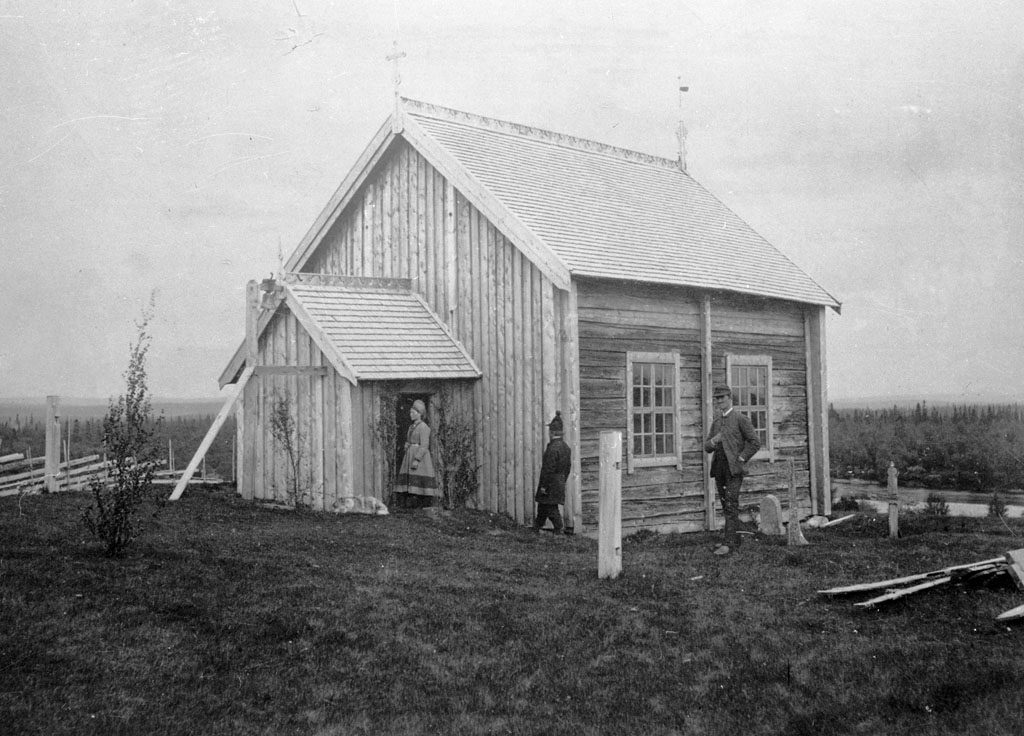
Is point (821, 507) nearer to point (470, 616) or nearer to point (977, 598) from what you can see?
point (977, 598)

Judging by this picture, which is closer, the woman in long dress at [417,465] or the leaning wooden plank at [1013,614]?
the leaning wooden plank at [1013,614]

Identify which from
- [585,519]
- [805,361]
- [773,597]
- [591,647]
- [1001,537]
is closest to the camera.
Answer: [591,647]

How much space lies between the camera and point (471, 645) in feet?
26.1

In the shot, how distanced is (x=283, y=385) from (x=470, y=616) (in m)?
9.05

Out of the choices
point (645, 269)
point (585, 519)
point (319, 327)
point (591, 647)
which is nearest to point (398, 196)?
point (319, 327)

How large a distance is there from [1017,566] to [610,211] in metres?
10.9

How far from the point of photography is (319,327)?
1570 centimetres

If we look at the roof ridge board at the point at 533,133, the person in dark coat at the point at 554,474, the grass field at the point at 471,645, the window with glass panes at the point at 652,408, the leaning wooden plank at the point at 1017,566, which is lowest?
the grass field at the point at 471,645

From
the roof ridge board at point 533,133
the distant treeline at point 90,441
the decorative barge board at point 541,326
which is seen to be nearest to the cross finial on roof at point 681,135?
the roof ridge board at point 533,133

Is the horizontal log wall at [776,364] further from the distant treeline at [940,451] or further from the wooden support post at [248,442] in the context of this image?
the distant treeline at [940,451]

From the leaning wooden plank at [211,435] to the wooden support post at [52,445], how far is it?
247cm

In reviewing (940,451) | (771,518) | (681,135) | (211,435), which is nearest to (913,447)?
(940,451)

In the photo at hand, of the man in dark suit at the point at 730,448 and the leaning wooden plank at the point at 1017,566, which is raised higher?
the man in dark suit at the point at 730,448

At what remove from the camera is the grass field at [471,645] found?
6.39 meters
